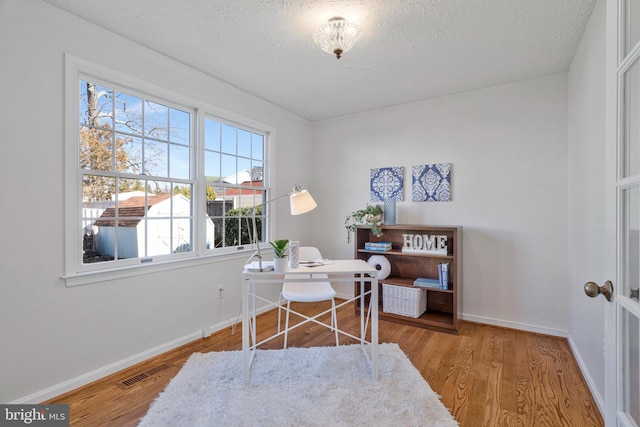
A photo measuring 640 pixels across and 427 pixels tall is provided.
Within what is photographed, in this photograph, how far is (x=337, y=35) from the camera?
207cm

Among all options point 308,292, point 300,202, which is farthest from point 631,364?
point 308,292

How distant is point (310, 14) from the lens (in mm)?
2035

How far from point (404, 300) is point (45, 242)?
3.07 m

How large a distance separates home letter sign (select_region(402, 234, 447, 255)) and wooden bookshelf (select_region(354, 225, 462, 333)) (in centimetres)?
7

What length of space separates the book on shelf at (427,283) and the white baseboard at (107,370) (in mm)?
2108

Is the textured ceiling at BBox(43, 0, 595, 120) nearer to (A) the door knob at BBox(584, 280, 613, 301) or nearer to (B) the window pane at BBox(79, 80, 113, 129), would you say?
(B) the window pane at BBox(79, 80, 113, 129)

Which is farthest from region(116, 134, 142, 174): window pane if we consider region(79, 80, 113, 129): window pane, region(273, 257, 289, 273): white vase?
region(273, 257, 289, 273): white vase

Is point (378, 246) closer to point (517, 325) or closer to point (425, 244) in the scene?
point (425, 244)

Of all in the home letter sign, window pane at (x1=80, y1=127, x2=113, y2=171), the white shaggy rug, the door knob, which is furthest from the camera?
the home letter sign

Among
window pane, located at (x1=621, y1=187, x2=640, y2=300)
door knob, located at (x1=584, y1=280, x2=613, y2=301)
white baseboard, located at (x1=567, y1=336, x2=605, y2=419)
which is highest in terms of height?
window pane, located at (x1=621, y1=187, x2=640, y2=300)

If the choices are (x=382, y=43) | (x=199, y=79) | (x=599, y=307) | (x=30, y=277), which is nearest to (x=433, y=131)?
(x=382, y=43)

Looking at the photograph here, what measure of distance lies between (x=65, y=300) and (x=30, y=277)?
26 cm

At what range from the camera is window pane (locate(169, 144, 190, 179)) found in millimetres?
2748

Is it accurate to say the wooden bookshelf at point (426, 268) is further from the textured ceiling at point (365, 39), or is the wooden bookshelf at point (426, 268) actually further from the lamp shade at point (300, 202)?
the textured ceiling at point (365, 39)
